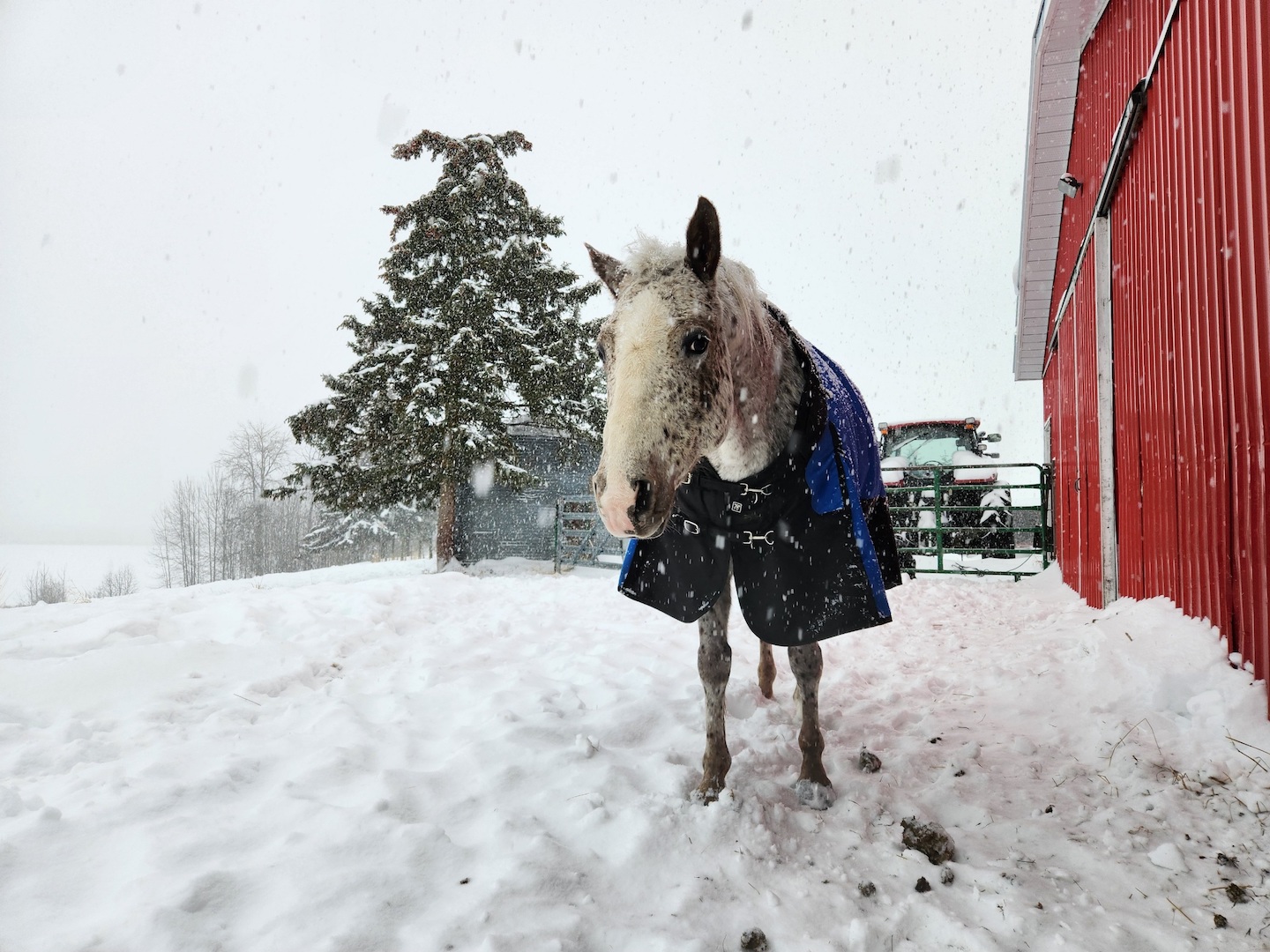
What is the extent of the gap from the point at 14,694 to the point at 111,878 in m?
1.97

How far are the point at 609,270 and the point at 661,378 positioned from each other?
2.64ft

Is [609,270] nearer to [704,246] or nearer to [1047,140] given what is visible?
[704,246]

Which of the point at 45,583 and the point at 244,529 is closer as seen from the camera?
the point at 45,583

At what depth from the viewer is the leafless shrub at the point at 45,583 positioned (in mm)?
20797

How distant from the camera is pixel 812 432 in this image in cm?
249

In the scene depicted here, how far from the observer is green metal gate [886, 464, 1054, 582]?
8.36 meters

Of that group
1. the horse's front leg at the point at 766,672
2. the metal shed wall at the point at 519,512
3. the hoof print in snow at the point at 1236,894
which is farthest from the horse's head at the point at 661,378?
the metal shed wall at the point at 519,512

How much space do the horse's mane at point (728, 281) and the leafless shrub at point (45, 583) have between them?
83.9ft

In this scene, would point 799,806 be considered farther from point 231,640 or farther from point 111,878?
point 231,640

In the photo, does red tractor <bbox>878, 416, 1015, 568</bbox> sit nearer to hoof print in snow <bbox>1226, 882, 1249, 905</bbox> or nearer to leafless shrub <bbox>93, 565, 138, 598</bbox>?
hoof print in snow <bbox>1226, 882, 1249, 905</bbox>

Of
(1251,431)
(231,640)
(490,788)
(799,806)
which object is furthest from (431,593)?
(1251,431)

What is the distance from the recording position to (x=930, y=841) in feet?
6.46

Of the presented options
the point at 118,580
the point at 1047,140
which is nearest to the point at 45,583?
the point at 118,580

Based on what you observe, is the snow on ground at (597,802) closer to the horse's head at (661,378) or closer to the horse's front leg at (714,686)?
the horse's front leg at (714,686)
